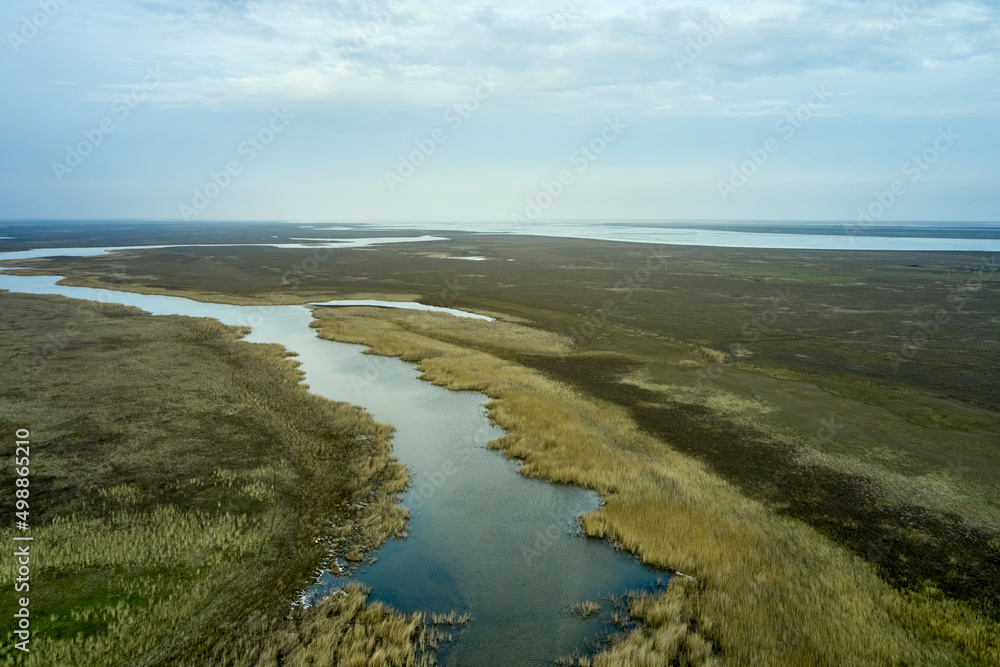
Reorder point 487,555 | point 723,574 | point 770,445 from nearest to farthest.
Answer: point 723,574 < point 487,555 < point 770,445

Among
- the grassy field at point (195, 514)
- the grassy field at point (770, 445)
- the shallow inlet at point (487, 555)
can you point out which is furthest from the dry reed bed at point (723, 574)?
the grassy field at point (195, 514)

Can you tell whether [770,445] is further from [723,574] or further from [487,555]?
[487,555]

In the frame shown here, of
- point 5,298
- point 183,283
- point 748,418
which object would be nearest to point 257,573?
point 748,418

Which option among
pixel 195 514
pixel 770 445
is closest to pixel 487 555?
pixel 195 514

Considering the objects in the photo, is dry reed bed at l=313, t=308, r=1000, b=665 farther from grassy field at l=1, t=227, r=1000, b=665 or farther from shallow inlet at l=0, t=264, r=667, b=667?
shallow inlet at l=0, t=264, r=667, b=667

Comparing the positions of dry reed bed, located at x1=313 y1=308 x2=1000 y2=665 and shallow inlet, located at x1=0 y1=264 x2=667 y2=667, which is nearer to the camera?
dry reed bed, located at x1=313 y1=308 x2=1000 y2=665

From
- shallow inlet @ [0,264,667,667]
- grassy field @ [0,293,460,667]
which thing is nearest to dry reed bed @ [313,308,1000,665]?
shallow inlet @ [0,264,667,667]

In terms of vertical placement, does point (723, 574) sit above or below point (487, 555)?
above

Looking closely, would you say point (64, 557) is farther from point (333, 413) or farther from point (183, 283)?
point (183, 283)

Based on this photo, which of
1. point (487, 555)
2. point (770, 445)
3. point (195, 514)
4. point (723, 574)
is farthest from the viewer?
point (770, 445)
